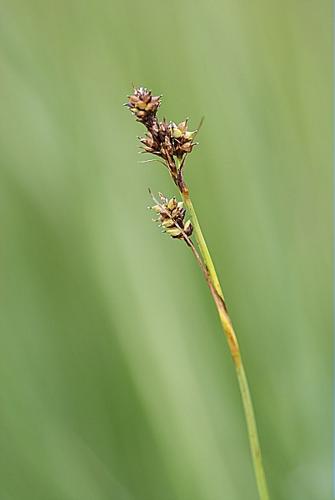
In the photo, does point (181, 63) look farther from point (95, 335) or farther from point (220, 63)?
point (95, 335)

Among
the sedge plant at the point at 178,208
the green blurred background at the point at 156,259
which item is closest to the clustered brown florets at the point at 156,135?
the sedge plant at the point at 178,208

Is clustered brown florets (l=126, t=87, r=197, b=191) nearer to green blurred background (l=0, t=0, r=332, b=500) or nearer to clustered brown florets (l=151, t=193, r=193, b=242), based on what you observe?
clustered brown florets (l=151, t=193, r=193, b=242)

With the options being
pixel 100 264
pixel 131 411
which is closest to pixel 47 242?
pixel 100 264

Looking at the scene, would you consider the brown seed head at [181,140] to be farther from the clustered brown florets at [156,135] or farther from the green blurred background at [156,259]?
the green blurred background at [156,259]

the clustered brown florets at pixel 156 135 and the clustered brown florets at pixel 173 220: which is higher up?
the clustered brown florets at pixel 156 135

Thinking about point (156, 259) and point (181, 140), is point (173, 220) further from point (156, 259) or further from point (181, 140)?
point (156, 259)

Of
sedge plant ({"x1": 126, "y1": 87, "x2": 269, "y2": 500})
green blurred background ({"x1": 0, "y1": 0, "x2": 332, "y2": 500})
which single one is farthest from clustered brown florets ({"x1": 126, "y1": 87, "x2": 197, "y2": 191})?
green blurred background ({"x1": 0, "y1": 0, "x2": 332, "y2": 500})

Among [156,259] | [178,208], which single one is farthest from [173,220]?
[156,259]
